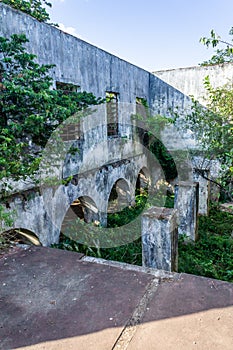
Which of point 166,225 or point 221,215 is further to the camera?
point 221,215

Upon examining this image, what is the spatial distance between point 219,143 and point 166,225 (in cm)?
360

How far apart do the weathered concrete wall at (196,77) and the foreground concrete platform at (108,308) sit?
9.37 m

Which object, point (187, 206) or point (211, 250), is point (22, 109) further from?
point (211, 250)

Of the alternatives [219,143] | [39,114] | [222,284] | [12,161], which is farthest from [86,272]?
[219,143]

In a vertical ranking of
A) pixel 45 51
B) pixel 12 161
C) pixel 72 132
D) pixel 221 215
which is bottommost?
pixel 221 215

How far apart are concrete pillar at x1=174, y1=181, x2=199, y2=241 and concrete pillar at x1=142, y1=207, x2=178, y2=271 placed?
9.30ft

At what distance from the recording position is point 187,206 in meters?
6.44

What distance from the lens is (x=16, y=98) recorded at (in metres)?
3.78

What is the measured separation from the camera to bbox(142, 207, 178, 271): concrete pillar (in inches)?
136

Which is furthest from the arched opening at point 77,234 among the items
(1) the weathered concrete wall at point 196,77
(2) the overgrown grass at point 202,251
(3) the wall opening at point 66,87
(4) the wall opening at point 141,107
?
(1) the weathered concrete wall at point 196,77

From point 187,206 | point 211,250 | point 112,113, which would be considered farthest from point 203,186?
point 112,113

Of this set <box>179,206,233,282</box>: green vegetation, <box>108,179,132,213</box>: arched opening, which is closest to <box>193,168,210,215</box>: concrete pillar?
<box>179,206,233,282</box>: green vegetation

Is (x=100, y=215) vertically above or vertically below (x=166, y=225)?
below

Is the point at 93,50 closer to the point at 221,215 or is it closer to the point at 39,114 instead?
the point at 39,114
